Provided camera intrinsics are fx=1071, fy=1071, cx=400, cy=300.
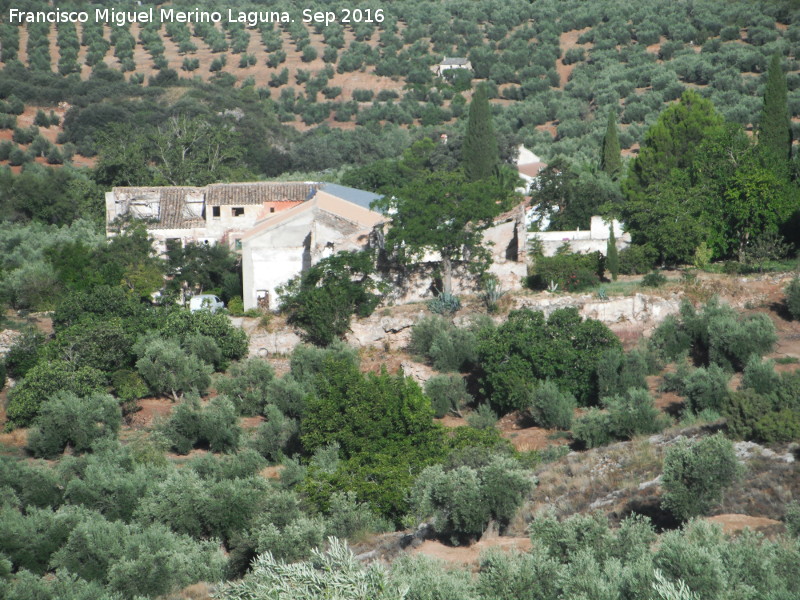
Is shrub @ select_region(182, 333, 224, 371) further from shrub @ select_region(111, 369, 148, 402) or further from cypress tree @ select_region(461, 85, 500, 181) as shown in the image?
cypress tree @ select_region(461, 85, 500, 181)

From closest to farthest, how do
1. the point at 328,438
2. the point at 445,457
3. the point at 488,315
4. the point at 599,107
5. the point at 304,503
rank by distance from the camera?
1. the point at 304,503
2. the point at 445,457
3. the point at 328,438
4. the point at 488,315
5. the point at 599,107

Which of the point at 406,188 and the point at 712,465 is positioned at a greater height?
the point at 406,188

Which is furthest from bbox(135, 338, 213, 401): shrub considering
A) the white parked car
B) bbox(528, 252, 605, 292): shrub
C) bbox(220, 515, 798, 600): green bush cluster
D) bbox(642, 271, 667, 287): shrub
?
bbox(220, 515, 798, 600): green bush cluster

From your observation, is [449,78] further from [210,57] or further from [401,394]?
[401,394]

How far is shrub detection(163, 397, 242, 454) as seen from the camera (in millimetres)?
32250

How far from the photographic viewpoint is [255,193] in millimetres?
49875

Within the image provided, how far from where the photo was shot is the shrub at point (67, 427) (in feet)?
106

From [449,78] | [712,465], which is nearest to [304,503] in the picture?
[712,465]

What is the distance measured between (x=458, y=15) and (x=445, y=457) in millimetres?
100204

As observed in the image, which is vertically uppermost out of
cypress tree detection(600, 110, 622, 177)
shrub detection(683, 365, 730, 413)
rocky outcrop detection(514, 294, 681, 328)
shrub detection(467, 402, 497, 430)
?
cypress tree detection(600, 110, 622, 177)

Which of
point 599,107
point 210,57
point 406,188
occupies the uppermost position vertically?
point 210,57

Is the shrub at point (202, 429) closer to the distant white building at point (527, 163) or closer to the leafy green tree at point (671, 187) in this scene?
the leafy green tree at point (671, 187)

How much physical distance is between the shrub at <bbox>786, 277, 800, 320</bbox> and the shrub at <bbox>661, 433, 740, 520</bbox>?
716 inches

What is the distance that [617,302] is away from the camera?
37.6 m
